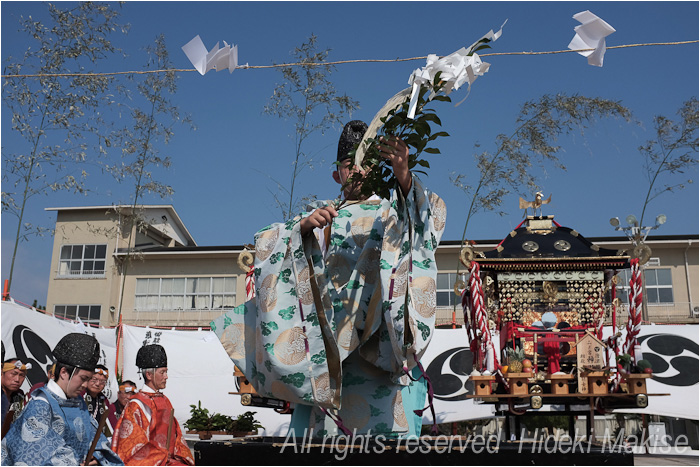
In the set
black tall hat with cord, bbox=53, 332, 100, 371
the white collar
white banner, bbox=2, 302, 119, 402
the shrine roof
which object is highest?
the shrine roof

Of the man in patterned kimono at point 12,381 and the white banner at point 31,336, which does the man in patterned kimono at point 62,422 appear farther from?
the white banner at point 31,336

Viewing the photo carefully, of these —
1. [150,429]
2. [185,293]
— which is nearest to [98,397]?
[150,429]

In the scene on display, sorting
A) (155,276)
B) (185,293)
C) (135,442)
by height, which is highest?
(155,276)

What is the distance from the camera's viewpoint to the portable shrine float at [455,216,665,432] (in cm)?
647

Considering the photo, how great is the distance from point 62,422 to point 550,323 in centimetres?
Answer: 578

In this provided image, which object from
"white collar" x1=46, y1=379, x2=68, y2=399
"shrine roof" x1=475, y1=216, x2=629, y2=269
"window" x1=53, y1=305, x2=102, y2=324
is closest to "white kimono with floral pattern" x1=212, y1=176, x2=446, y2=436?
"white collar" x1=46, y1=379, x2=68, y2=399

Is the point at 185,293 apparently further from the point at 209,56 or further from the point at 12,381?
the point at 209,56

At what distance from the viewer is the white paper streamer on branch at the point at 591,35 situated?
8.65 feet

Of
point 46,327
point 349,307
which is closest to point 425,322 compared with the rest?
point 349,307

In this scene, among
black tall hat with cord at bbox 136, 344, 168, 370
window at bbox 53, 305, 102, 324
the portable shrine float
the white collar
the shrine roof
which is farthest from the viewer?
window at bbox 53, 305, 102, 324

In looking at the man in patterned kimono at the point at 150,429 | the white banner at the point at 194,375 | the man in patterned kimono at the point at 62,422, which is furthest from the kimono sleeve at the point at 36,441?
the white banner at the point at 194,375

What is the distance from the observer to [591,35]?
2.70m

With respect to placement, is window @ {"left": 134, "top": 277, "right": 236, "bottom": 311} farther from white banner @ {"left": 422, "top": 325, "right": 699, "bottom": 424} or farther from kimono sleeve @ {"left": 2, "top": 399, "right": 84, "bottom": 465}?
kimono sleeve @ {"left": 2, "top": 399, "right": 84, "bottom": 465}

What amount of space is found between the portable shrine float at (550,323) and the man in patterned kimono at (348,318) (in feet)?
12.9
